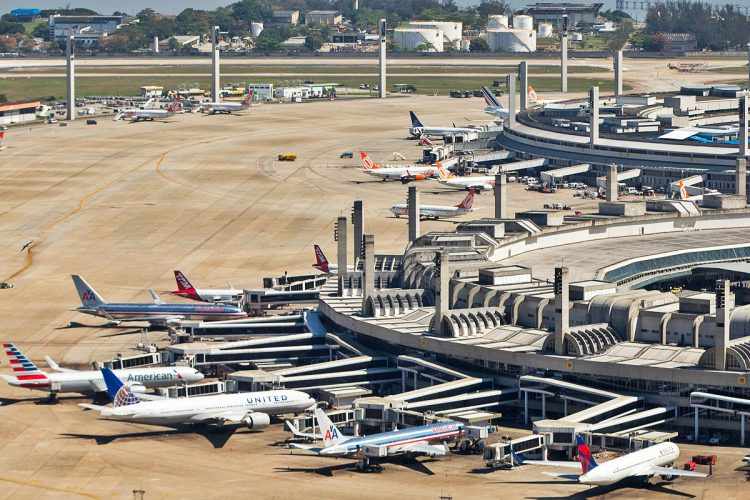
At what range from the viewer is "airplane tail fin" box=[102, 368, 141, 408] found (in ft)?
370

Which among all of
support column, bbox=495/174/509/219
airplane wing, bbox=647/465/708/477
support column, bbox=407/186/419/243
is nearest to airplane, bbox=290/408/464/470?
airplane wing, bbox=647/465/708/477

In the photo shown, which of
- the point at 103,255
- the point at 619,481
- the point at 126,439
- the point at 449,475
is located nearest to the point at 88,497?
the point at 126,439

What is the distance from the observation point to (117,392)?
371ft

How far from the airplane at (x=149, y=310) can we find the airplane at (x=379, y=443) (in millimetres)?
42889

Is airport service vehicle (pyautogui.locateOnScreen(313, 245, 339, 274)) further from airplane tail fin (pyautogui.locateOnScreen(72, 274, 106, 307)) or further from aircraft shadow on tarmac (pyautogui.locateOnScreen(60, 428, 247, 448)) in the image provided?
aircraft shadow on tarmac (pyautogui.locateOnScreen(60, 428, 247, 448))

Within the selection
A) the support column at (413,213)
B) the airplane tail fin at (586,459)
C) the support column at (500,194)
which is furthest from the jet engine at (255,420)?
the support column at (500,194)

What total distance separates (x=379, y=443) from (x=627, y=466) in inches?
603

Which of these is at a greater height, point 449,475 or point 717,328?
point 717,328

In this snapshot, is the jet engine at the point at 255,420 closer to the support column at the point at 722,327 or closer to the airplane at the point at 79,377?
the airplane at the point at 79,377

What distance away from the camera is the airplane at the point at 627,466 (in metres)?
97.6

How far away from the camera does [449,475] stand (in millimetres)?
104688

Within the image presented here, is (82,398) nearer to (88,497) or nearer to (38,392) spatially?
(38,392)

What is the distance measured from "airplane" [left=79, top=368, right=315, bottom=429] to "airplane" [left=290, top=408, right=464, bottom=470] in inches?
310

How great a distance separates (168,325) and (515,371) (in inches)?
1567
